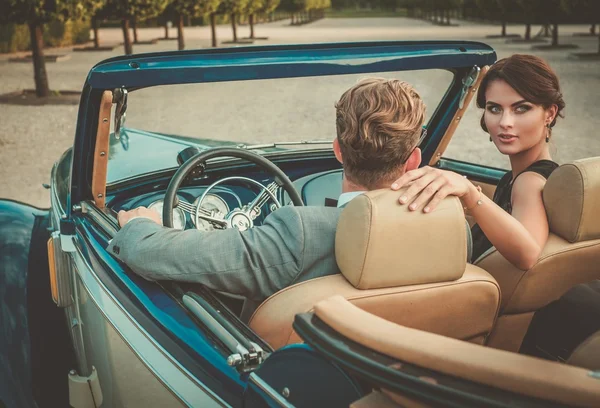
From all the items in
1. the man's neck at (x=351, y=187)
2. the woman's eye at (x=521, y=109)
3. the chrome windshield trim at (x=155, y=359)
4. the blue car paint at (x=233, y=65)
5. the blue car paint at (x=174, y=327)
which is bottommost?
the chrome windshield trim at (x=155, y=359)

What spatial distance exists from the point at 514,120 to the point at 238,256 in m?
1.23

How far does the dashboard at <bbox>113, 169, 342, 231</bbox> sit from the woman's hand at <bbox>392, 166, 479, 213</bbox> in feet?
3.39

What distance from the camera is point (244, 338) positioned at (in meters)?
1.73

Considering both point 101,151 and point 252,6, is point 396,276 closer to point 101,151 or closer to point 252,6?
point 101,151

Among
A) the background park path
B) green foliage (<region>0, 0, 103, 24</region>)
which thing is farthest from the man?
green foliage (<region>0, 0, 103, 24</region>)

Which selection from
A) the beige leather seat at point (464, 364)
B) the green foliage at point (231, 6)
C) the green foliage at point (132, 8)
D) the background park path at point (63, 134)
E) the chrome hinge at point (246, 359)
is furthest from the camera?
the green foliage at point (231, 6)

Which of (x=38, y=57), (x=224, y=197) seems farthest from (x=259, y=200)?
(x=38, y=57)

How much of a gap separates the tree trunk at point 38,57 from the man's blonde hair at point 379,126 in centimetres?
1278

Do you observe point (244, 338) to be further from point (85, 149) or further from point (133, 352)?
point (85, 149)

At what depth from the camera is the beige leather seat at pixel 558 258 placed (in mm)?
2168

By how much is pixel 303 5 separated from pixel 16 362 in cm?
3857

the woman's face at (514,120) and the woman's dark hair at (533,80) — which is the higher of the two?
the woman's dark hair at (533,80)

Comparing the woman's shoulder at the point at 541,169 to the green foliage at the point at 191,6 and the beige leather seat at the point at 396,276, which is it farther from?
the green foliage at the point at 191,6

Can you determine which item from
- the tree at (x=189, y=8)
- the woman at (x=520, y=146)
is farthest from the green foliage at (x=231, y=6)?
the woman at (x=520, y=146)
